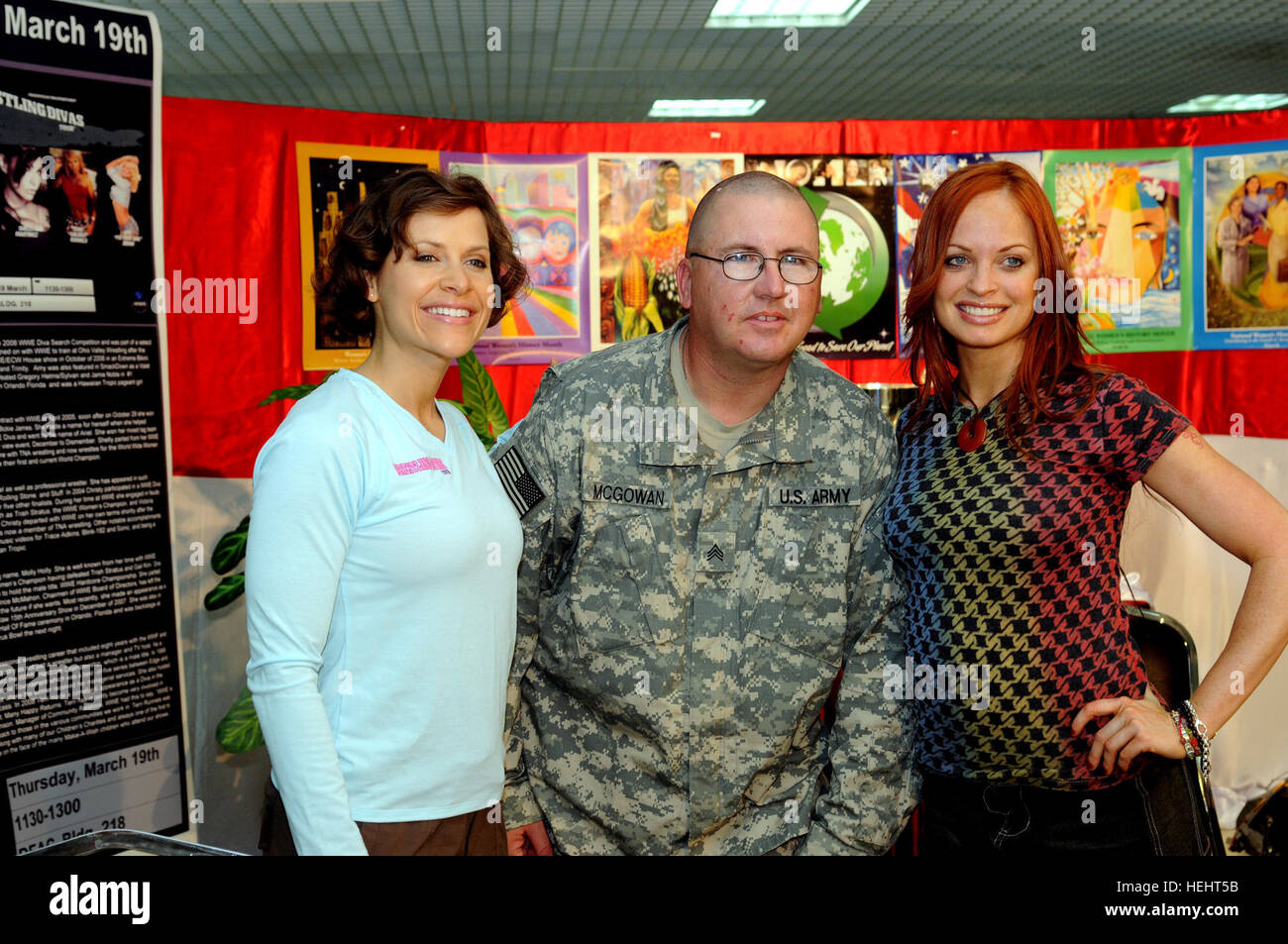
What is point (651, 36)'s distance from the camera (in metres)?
5.37

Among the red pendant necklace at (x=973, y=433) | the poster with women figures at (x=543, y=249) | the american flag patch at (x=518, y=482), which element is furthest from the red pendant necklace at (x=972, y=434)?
the poster with women figures at (x=543, y=249)

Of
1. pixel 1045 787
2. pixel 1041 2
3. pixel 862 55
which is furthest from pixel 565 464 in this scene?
pixel 862 55

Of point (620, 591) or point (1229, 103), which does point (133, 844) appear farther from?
point (1229, 103)

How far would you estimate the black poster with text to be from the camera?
2156 mm

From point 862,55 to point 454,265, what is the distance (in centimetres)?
495

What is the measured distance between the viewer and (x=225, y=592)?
3010 mm

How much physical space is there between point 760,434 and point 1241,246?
2587 millimetres

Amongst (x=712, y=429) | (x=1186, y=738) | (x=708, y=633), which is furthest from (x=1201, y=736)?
(x=712, y=429)

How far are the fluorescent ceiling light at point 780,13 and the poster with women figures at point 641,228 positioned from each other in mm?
1806

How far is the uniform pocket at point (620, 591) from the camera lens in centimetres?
185

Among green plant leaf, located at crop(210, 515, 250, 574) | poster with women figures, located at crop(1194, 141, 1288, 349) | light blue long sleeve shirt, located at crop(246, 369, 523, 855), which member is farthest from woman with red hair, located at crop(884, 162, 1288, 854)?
poster with women figures, located at crop(1194, 141, 1288, 349)

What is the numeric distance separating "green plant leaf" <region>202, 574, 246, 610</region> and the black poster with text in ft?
1.92

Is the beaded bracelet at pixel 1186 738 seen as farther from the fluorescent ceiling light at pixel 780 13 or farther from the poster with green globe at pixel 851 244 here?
the fluorescent ceiling light at pixel 780 13
